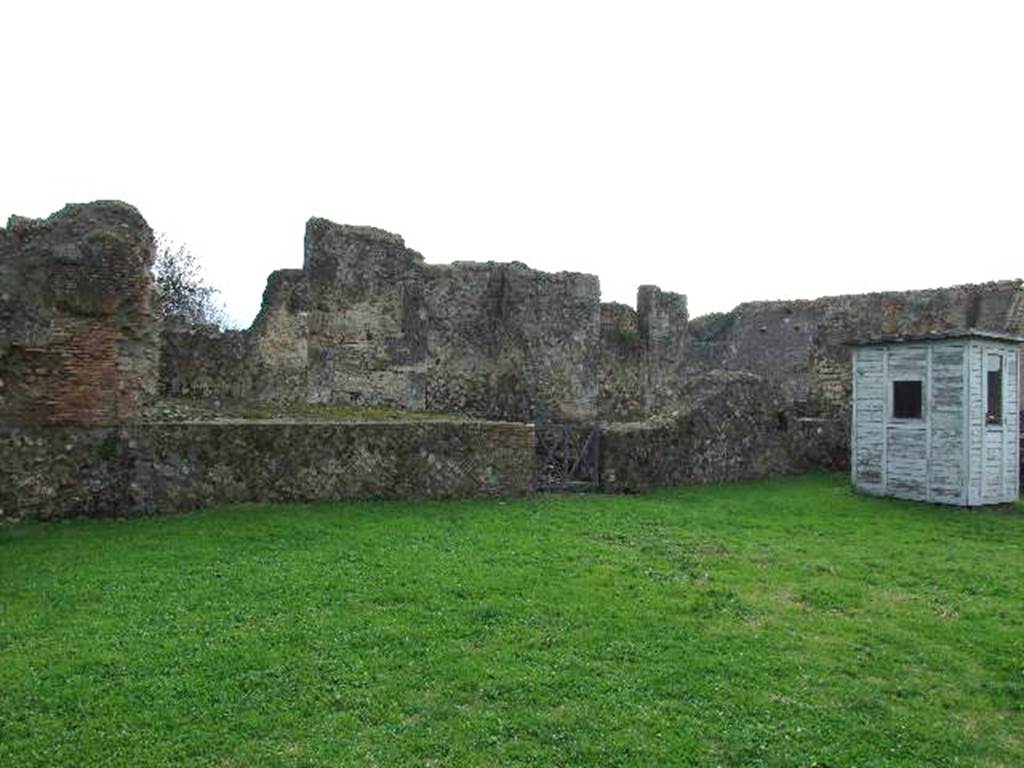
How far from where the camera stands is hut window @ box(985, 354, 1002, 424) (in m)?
15.3

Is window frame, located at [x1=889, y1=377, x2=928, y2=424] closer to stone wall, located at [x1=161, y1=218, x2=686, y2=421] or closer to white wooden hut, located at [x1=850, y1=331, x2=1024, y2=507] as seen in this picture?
white wooden hut, located at [x1=850, y1=331, x2=1024, y2=507]

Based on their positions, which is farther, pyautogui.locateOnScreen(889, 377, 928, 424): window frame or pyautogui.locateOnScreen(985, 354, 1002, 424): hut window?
pyautogui.locateOnScreen(889, 377, 928, 424): window frame

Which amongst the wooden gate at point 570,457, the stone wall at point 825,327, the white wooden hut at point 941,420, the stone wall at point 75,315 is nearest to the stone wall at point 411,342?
the stone wall at point 825,327

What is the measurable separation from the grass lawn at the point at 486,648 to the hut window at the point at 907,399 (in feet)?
18.9

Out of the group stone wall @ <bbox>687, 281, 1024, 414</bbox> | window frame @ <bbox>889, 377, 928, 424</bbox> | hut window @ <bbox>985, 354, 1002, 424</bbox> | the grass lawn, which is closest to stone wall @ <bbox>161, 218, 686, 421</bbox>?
stone wall @ <bbox>687, 281, 1024, 414</bbox>

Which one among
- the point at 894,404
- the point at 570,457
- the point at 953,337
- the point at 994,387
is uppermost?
the point at 953,337

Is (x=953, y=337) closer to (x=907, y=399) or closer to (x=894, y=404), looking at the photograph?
(x=907, y=399)

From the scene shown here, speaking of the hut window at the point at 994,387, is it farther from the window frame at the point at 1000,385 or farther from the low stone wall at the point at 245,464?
the low stone wall at the point at 245,464

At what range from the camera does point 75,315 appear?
10797mm

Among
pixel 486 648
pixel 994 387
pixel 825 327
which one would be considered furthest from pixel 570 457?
pixel 825 327

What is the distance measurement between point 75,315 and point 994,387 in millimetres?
15685

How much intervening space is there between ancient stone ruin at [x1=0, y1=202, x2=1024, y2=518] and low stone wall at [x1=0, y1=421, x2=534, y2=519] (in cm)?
3

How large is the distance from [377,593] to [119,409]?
5.54 meters

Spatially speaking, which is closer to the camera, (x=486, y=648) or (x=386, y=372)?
Answer: (x=486, y=648)
